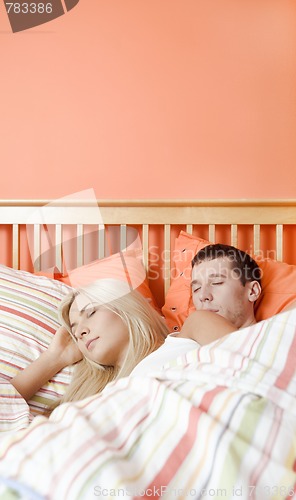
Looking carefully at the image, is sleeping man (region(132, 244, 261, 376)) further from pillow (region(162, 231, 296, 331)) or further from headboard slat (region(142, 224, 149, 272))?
headboard slat (region(142, 224, 149, 272))

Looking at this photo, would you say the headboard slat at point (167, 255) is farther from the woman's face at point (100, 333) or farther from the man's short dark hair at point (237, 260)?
the woman's face at point (100, 333)

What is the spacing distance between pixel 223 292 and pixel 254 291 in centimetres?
11

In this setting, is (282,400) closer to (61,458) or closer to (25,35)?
(61,458)

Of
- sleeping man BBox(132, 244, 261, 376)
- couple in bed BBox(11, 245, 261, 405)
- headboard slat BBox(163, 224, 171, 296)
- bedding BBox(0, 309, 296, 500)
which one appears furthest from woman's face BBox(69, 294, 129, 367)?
headboard slat BBox(163, 224, 171, 296)

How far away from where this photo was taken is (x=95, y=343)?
1.23 metres

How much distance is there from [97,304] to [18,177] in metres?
0.74

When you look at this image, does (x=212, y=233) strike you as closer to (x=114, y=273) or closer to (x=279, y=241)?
(x=279, y=241)

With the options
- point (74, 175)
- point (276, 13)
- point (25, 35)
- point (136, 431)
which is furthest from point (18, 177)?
point (136, 431)

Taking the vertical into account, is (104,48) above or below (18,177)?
above

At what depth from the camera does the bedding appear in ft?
2.01

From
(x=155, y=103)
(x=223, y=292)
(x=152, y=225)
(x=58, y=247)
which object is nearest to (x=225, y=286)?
(x=223, y=292)

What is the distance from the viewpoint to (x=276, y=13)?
1825mm

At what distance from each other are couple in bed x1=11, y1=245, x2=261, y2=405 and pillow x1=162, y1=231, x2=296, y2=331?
0.21 ft

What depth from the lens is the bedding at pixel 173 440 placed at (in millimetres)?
613
